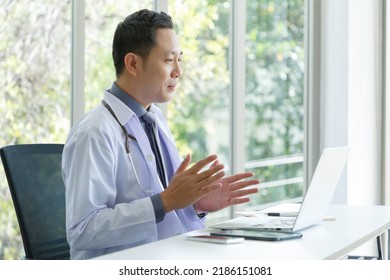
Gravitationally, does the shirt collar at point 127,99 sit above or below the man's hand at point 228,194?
above

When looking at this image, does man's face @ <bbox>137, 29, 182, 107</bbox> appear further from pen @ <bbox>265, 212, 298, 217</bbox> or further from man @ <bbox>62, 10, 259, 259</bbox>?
pen @ <bbox>265, 212, 298, 217</bbox>

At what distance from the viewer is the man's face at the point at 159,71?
2510mm

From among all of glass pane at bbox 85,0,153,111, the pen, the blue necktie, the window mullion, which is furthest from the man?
the window mullion

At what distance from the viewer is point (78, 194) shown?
216cm

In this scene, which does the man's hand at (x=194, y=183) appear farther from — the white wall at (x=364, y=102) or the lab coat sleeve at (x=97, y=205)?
the white wall at (x=364, y=102)

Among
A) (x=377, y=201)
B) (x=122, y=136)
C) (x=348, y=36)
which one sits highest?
(x=348, y=36)

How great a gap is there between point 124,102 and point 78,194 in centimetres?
43

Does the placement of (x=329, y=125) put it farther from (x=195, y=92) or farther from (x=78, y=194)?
(x=78, y=194)

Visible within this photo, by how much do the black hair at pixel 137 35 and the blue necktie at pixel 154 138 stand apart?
0.57 feet

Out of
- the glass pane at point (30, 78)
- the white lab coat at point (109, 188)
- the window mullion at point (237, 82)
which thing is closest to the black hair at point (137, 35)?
the white lab coat at point (109, 188)

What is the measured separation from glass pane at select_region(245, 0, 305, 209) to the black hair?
2065 mm

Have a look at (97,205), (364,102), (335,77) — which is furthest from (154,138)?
(364,102)

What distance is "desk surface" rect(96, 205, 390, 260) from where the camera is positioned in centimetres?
183

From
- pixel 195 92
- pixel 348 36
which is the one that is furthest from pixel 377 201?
pixel 195 92
